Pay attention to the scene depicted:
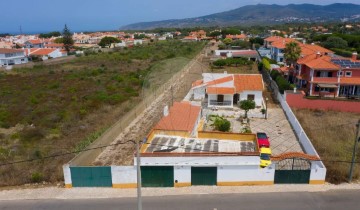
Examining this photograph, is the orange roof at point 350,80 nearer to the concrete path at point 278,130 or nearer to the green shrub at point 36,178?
the concrete path at point 278,130

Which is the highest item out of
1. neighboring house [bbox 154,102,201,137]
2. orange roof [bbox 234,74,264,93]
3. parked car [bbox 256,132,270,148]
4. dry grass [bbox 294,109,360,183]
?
orange roof [bbox 234,74,264,93]

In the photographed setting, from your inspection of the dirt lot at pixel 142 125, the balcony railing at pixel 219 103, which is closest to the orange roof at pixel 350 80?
the balcony railing at pixel 219 103

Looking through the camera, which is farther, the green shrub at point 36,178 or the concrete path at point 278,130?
the concrete path at point 278,130

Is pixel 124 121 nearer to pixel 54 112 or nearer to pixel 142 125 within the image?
pixel 142 125

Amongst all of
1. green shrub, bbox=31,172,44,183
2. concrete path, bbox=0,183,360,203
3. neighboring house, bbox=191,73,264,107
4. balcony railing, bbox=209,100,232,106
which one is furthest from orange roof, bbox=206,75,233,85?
green shrub, bbox=31,172,44,183

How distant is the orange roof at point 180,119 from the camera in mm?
21719

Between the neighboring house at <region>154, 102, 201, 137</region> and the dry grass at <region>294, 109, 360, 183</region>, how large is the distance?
916cm

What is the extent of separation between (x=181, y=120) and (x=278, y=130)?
9287mm

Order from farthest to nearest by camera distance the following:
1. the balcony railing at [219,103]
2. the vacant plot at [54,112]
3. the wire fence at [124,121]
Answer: the balcony railing at [219,103] → the vacant plot at [54,112] → the wire fence at [124,121]

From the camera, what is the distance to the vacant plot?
67.7 feet

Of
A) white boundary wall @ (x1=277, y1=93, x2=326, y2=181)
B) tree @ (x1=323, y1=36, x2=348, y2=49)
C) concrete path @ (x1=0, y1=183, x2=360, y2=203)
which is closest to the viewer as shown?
concrete path @ (x1=0, y1=183, x2=360, y2=203)

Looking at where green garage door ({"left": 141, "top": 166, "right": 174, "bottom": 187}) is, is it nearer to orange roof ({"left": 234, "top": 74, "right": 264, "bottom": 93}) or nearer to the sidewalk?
the sidewalk

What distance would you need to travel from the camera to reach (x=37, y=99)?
3869 cm

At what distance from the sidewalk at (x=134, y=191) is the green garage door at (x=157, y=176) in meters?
0.33
